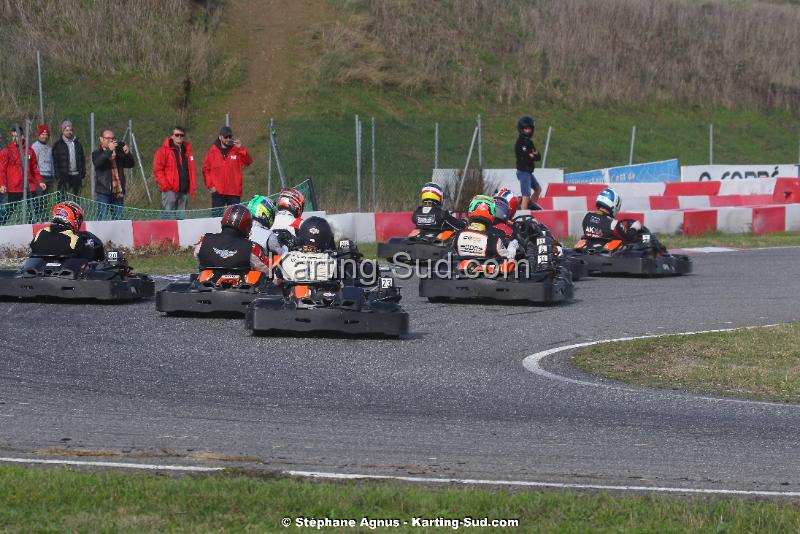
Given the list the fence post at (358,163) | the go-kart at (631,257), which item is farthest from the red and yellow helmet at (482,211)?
the fence post at (358,163)

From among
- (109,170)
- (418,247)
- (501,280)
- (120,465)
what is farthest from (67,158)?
(120,465)

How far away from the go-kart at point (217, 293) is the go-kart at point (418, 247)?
5.21m

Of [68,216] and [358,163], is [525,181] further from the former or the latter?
[68,216]

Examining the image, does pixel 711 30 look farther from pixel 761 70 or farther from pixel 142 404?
pixel 142 404

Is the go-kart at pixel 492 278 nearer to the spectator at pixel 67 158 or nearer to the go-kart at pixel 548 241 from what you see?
the go-kart at pixel 548 241

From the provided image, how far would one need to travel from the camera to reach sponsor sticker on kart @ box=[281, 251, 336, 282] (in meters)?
10.8

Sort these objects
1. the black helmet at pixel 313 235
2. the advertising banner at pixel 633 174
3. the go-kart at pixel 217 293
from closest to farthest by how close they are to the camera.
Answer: the black helmet at pixel 313 235
the go-kart at pixel 217 293
the advertising banner at pixel 633 174

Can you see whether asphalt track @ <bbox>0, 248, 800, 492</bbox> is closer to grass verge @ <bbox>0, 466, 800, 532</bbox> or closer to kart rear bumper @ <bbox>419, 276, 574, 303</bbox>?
grass verge @ <bbox>0, 466, 800, 532</bbox>

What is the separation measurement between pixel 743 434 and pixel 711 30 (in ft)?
119

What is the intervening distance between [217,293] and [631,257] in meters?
6.09

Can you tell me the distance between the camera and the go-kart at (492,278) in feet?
42.9

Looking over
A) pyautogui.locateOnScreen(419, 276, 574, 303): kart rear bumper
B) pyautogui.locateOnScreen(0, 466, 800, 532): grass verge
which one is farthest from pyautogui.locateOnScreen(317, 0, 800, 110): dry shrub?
pyautogui.locateOnScreen(0, 466, 800, 532): grass verge

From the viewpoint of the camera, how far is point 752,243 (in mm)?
20375

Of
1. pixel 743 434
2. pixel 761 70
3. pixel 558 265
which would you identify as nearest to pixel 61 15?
pixel 558 265
